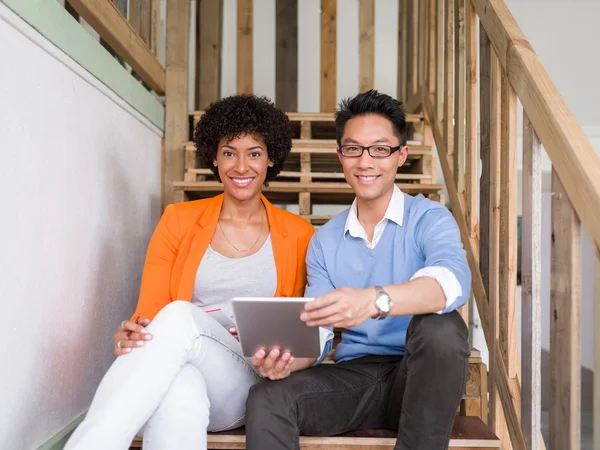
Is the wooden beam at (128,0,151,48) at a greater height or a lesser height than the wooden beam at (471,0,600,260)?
greater

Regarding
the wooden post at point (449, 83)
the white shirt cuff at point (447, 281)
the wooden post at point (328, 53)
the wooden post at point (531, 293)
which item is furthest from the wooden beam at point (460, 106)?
the wooden post at point (328, 53)

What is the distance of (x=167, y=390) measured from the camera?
1184 mm

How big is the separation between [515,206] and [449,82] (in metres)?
1.06

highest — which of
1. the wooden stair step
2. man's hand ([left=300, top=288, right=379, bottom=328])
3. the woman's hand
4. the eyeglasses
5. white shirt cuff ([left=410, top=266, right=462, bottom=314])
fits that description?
the eyeglasses

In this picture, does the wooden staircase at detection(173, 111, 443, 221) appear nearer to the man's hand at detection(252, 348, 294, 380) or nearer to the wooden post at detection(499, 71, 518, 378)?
the wooden post at detection(499, 71, 518, 378)

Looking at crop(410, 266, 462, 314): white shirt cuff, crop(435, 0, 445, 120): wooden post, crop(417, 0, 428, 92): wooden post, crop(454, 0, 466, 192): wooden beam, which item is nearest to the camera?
crop(410, 266, 462, 314): white shirt cuff

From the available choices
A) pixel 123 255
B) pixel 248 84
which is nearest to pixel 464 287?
pixel 123 255

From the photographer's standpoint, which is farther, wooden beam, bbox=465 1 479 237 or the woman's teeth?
wooden beam, bbox=465 1 479 237

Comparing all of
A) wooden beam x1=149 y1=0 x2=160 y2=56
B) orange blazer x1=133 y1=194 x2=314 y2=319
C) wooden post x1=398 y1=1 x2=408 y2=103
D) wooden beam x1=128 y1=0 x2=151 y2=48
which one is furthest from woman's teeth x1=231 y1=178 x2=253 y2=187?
wooden post x1=398 y1=1 x2=408 y2=103

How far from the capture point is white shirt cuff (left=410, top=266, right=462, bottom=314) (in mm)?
1191

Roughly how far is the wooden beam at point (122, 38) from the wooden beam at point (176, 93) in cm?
6

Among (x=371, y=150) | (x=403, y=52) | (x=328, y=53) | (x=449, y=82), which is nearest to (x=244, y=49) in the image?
(x=328, y=53)

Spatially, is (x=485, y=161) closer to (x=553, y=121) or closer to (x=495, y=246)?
(x=495, y=246)

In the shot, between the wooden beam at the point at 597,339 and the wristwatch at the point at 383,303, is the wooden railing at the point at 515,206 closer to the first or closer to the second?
the wooden beam at the point at 597,339
